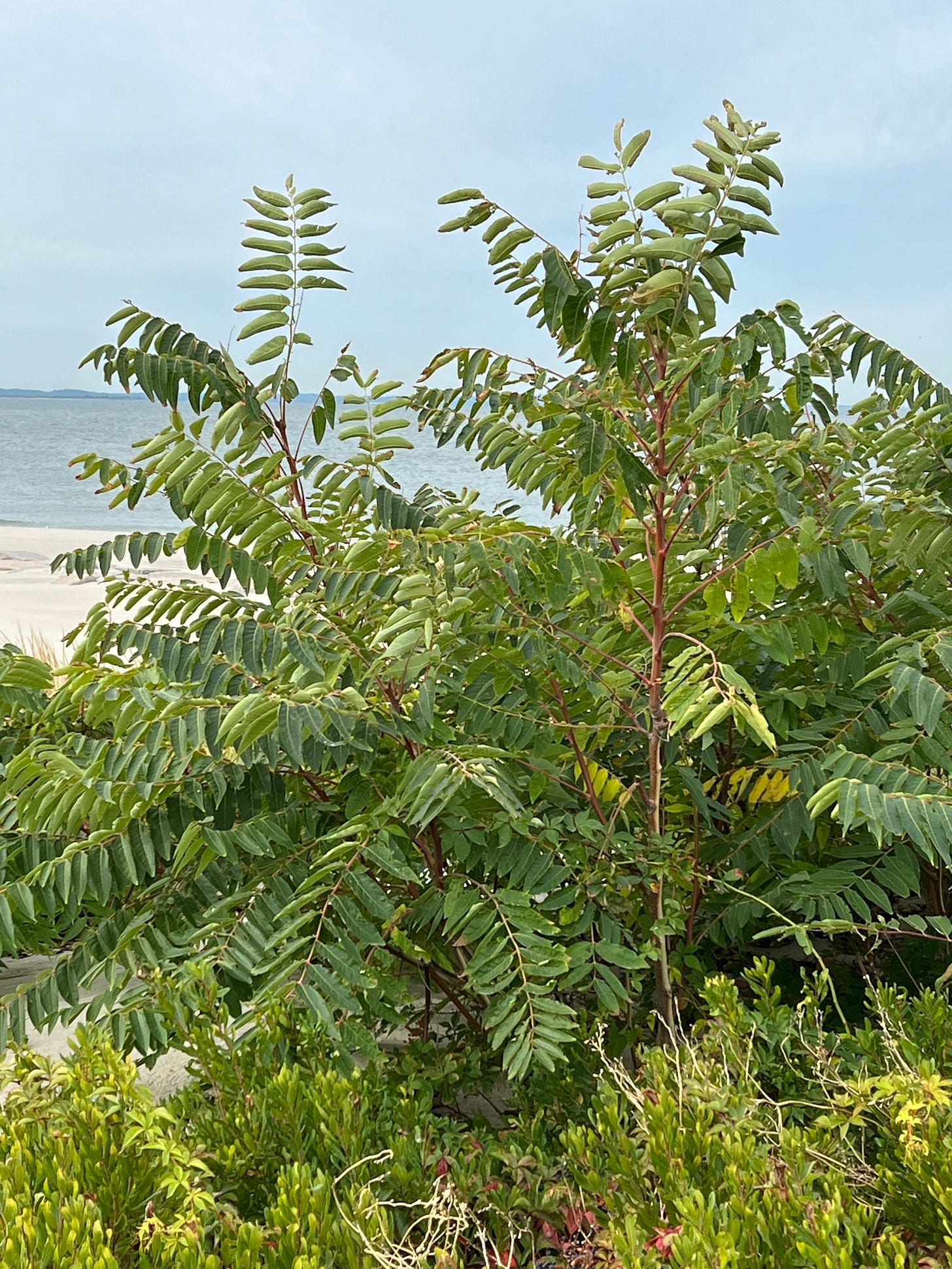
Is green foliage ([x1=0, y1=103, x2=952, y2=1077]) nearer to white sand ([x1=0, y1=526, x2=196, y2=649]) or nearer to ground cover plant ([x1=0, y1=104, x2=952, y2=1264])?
ground cover plant ([x1=0, y1=104, x2=952, y2=1264])

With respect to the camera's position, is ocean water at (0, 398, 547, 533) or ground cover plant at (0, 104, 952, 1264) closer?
ground cover plant at (0, 104, 952, 1264)

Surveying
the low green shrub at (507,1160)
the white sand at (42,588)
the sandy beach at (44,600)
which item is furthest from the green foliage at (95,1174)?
the white sand at (42,588)

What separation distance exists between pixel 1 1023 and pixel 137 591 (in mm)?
961

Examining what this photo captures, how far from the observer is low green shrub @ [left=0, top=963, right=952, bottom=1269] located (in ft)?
4.57

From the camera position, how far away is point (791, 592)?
8.38ft

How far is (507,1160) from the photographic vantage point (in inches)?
68.6

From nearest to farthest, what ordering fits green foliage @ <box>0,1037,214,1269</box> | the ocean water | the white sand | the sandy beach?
green foliage @ <box>0,1037,214,1269</box>, the sandy beach, the white sand, the ocean water

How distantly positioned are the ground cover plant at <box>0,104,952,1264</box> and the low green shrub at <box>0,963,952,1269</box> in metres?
0.02

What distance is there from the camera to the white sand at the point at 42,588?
1390 centimetres

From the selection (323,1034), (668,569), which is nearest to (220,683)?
(323,1034)

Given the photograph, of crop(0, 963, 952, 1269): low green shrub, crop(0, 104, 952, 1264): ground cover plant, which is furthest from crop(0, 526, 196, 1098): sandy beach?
crop(0, 963, 952, 1269): low green shrub

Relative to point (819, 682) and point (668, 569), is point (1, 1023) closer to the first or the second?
point (668, 569)

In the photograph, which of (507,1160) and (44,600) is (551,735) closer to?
(507,1160)

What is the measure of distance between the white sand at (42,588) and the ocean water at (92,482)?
1.59 metres
